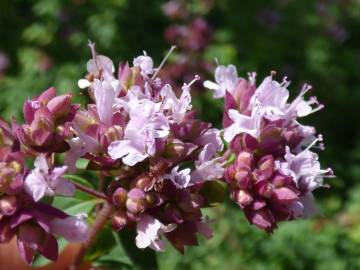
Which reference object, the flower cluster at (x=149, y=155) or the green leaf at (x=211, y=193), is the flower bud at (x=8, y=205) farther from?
the green leaf at (x=211, y=193)

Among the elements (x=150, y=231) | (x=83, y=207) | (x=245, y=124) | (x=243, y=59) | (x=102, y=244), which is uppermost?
(x=245, y=124)

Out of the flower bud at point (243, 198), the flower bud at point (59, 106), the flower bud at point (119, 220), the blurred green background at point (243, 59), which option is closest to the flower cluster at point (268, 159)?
the flower bud at point (243, 198)

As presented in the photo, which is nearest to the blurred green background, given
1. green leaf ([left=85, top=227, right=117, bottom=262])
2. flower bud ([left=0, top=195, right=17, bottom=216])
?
green leaf ([left=85, top=227, right=117, bottom=262])

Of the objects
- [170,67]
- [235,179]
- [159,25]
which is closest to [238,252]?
[170,67]

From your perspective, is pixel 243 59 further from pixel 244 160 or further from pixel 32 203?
pixel 32 203

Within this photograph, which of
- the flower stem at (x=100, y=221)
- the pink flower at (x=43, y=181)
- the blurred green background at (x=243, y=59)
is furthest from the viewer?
the blurred green background at (x=243, y=59)

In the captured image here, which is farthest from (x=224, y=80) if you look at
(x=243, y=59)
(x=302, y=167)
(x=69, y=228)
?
(x=243, y=59)
